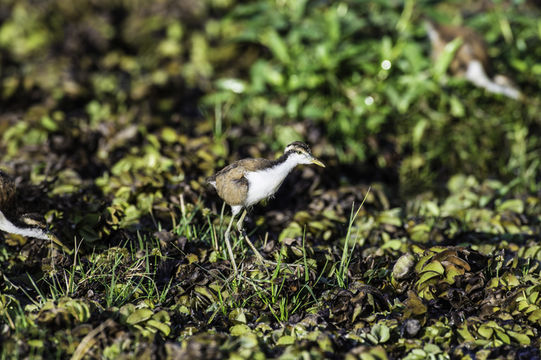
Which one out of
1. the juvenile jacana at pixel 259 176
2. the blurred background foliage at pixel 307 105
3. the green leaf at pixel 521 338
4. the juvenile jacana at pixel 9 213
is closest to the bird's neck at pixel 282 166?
the juvenile jacana at pixel 259 176

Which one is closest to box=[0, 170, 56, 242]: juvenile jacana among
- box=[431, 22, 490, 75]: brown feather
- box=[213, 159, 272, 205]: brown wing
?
box=[213, 159, 272, 205]: brown wing

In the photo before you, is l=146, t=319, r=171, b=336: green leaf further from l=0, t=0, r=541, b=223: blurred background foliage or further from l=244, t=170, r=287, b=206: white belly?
l=0, t=0, r=541, b=223: blurred background foliage

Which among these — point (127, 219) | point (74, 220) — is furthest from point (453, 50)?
point (74, 220)

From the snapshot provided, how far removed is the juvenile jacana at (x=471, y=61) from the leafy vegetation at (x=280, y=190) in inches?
6.8

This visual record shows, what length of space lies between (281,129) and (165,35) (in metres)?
3.34

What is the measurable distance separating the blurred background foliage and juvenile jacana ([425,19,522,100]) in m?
0.16

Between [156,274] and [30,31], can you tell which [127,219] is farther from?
[30,31]

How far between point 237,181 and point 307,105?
2773 millimetres

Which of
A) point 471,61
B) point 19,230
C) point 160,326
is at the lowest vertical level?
point 160,326

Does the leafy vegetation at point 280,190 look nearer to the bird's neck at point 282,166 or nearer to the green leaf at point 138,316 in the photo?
the green leaf at point 138,316

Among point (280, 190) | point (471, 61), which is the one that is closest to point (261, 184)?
point (280, 190)

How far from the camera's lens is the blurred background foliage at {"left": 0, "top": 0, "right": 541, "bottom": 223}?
18.6 feet

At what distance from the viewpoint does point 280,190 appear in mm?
5402

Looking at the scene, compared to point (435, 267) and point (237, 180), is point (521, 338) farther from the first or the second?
point (237, 180)
